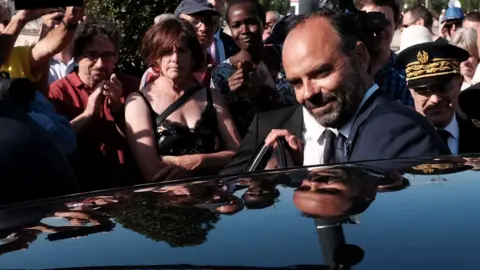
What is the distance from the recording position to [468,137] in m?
4.20

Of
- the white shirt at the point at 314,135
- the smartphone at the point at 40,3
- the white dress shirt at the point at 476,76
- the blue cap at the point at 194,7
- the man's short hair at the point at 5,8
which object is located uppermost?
the smartphone at the point at 40,3

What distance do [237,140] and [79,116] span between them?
0.88 metres

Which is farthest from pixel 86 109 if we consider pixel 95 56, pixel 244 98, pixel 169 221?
pixel 169 221

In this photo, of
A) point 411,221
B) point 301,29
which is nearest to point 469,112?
point 301,29

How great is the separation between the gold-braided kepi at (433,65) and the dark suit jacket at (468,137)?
0.93 feet

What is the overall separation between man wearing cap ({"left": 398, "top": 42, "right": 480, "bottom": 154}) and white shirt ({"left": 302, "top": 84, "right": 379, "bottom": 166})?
32.2 inches

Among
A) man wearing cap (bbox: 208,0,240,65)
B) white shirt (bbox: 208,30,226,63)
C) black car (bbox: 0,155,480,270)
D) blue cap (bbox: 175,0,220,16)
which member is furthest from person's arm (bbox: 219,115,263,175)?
white shirt (bbox: 208,30,226,63)

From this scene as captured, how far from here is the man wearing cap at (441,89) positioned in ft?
13.8

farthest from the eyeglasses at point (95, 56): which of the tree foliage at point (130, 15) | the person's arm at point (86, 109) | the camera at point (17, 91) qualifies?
the tree foliage at point (130, 15)

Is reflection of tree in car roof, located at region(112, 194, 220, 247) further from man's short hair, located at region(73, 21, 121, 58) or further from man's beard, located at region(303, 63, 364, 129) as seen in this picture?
man's short hair, located at region(73, 21, 121, 58)

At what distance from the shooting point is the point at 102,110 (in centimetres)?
523

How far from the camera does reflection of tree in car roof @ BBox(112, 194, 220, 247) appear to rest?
1794 mm

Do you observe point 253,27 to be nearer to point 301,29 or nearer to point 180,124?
point 180,124

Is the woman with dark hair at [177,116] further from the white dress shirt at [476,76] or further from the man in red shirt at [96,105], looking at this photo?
the white dress shirt at [476,76]
